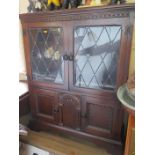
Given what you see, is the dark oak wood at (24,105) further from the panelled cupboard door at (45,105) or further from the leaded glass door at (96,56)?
the leaded glass door at (96,56)

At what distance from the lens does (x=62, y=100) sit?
141cm

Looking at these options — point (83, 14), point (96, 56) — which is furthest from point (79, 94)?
point (83, 14)

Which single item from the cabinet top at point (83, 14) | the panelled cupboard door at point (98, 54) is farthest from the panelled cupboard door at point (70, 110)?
the cabinet top at point (83, 14)

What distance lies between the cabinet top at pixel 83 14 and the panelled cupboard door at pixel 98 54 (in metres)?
0.03

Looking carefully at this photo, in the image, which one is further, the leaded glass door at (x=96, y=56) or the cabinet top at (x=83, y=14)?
the leaded glass door at (x=96, y=56)

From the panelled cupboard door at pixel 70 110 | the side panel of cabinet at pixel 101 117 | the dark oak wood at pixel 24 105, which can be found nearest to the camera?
the side panel of cabinet at pixel 101 117

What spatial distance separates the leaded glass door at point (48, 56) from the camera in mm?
1300

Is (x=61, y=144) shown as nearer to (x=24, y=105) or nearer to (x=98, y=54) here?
(x=24, y=105)

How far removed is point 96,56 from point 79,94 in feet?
1.16
